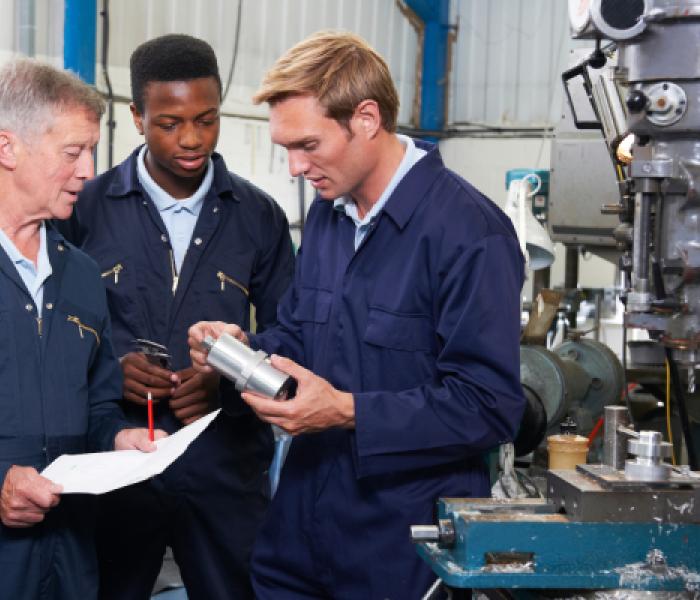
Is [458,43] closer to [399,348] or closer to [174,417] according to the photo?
[174,417]

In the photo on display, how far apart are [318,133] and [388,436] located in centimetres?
44

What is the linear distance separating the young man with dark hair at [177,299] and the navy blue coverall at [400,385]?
36 centimetres

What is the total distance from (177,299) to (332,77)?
1.97ft

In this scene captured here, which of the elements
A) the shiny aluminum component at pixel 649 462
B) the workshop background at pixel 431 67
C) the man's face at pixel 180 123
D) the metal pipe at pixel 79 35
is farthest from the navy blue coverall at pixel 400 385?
the workshop background at pixel 431 67

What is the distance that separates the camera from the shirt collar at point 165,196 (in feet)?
6.29

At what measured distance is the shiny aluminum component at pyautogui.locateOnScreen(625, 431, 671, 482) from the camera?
120cm

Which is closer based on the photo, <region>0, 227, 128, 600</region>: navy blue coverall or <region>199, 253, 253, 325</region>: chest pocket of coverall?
<region>0, 227, 128, 600</region>: navy blue coverall

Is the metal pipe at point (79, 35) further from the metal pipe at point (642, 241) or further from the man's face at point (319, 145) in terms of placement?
the metal pipe at point (642, 241)

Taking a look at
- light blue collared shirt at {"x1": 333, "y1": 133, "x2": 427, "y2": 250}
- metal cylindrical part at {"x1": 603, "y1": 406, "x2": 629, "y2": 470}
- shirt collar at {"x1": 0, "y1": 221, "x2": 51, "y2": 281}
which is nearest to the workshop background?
shirt collar at {"x1": 0, "y1": 221, "x2": 51, "y2": 281}

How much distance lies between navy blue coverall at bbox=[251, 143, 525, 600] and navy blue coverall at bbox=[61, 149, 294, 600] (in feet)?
1.19

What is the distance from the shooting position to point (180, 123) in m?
1.86

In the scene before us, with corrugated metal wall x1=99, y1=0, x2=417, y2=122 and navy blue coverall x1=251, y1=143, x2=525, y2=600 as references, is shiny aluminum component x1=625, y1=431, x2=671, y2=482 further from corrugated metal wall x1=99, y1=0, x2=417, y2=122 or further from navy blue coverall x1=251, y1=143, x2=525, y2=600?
corrugated metal wall x1=99, y1=0, x2=417, y2=122

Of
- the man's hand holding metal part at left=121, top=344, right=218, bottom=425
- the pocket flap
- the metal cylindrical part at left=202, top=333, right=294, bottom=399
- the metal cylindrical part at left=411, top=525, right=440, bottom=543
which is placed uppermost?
the pocket flap

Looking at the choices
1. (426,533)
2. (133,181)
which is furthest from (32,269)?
A: (426,533)
